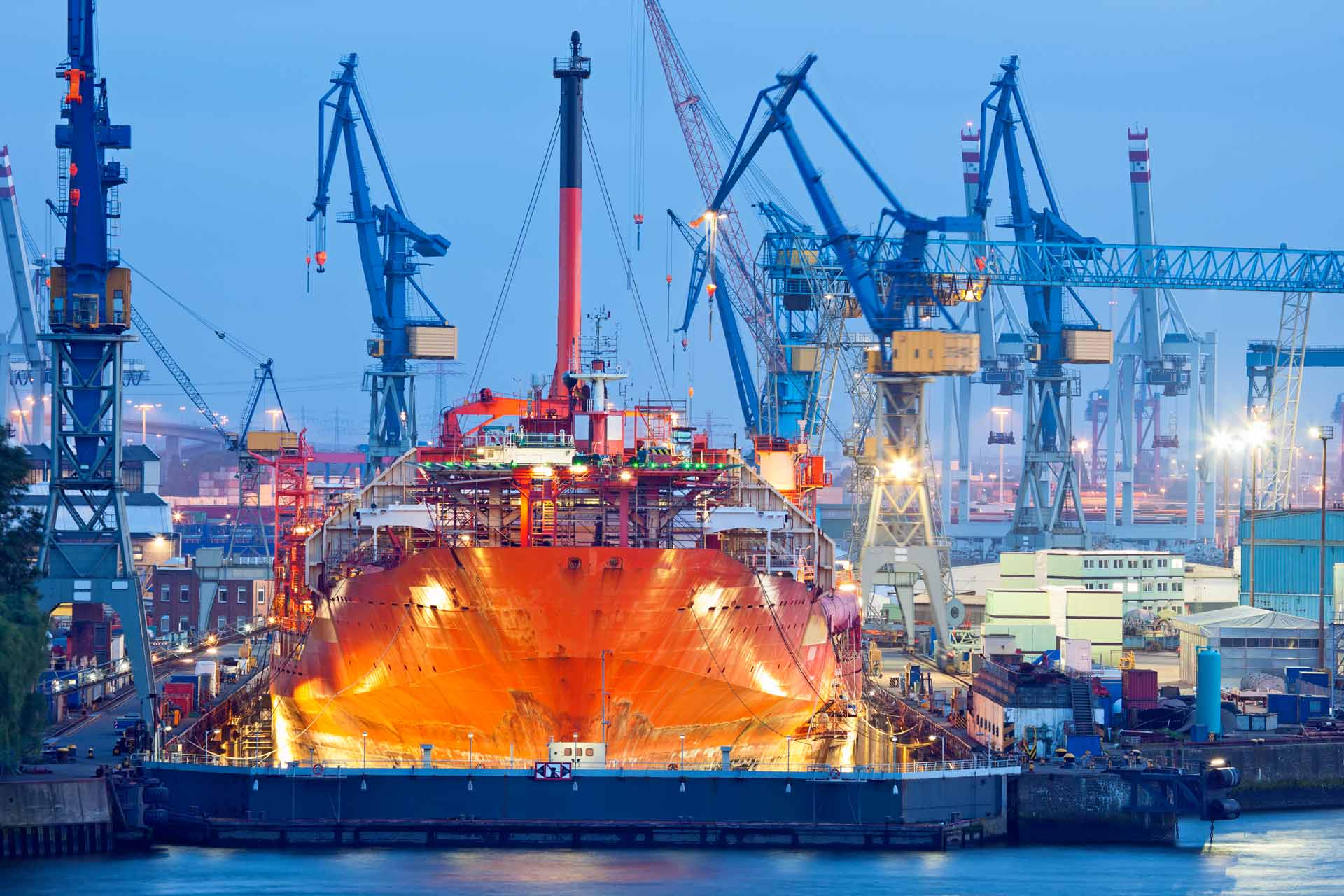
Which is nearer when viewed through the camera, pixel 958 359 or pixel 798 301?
pixel 958 359

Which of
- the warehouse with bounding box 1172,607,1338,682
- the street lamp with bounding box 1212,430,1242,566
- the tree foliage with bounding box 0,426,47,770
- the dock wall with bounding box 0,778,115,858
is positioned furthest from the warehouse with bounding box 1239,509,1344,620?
the dock wall with bounding box 0,778,115,858

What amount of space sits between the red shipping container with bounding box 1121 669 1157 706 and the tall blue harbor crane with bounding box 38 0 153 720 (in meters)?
29.2

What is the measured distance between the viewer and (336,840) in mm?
53844

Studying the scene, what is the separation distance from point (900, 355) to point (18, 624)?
4598 centimetres

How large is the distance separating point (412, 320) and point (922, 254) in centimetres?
3121

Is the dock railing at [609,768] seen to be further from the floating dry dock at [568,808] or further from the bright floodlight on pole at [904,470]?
the bright floodlight on pole at [904,470]

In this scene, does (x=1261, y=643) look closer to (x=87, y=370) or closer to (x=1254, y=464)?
(x=1254, y=464)

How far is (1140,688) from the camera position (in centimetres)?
7006

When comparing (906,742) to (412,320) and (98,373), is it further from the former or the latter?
(412,320)

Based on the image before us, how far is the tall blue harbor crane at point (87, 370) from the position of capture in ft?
226

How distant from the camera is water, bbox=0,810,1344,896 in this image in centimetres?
4997

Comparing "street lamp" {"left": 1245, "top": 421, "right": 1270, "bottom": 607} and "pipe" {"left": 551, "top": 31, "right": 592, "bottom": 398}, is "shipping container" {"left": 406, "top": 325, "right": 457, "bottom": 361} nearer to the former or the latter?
"street lamp" {"left": 1245, "top": 421, "right": 1270, "bottom": 607}

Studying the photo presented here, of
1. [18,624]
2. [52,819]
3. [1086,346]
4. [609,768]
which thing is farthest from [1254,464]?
[52,819]

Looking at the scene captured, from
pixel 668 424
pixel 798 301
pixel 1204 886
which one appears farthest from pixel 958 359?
pixel 1204 886
